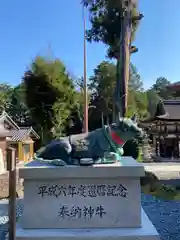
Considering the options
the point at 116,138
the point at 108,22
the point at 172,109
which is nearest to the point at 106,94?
the point at 172,109

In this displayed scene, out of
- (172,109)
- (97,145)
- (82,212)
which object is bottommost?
(82,212)

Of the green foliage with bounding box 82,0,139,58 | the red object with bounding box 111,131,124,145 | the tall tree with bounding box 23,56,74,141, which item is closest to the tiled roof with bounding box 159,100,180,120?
the tall tree with bounding box 23,56,74,141

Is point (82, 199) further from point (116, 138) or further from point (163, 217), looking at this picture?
point (163, 217)

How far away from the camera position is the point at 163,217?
588cm

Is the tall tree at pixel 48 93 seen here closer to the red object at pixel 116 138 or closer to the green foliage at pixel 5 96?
the red object at pixel 116 138

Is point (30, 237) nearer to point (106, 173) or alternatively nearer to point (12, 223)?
point (12, 223)

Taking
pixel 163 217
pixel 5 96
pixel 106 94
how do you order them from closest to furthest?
pixel 163 217, pixel 106 94, pixel 5 96

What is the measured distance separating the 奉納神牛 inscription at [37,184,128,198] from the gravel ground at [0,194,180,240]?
51.8 inches

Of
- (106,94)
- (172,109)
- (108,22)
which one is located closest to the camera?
(108,22)

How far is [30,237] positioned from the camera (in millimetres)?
3662

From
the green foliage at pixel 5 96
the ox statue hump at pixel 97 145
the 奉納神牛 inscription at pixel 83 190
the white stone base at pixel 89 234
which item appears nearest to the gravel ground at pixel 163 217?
the white stone base at pixel 89 234

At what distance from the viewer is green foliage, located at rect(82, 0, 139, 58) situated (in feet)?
41.8

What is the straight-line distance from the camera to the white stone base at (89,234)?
3.62 meters

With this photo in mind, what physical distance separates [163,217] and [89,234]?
2753 millimetres
